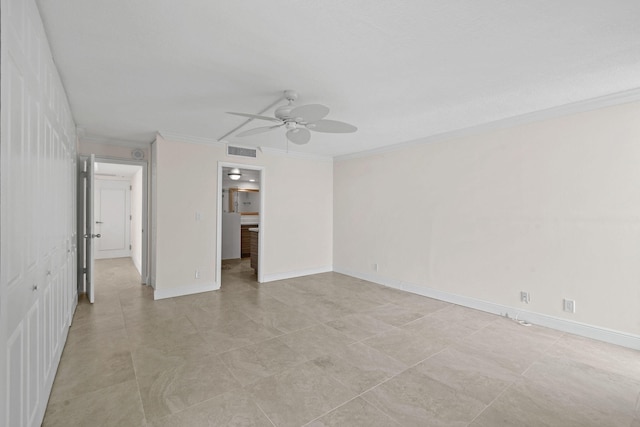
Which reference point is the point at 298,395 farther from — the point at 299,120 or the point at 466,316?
the point at 466,316

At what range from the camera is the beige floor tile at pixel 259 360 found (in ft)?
7.83

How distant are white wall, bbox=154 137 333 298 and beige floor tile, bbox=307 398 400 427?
11.2ft

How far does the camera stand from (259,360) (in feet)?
8.55

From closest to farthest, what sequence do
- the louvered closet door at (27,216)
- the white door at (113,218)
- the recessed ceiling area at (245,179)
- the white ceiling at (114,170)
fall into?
the louvered closet door at (27,216)
the white ceiling at (114,170)
the white door at (113,218)
the recessed ceiling area at (245,179)

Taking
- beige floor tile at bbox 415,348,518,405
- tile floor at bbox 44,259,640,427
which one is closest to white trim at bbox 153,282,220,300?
tile floor at bbox 44,259,640,427

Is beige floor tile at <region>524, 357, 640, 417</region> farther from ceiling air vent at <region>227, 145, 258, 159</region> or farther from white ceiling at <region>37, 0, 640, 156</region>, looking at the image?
ceiling air vent at <region>227, 145, 258, 159</region>

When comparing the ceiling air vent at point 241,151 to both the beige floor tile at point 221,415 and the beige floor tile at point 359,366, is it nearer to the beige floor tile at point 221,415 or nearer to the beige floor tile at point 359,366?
the beige floor tile at point 359,366

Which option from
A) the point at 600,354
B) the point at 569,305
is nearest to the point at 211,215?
the point at 569,305

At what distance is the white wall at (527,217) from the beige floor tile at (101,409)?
13.0 feet

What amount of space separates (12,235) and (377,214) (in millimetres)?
4828

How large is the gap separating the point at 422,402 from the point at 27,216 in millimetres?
2661

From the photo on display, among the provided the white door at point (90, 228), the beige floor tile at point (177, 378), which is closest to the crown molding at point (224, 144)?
the white door at point (90, 228)

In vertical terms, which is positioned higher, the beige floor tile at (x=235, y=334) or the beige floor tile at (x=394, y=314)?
the beige floor tile at (x=235, y=334)

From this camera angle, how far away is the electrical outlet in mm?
3225
